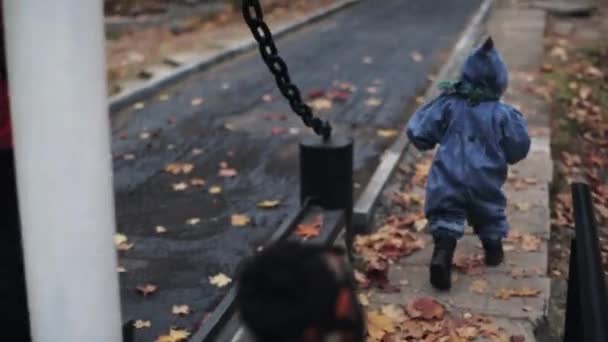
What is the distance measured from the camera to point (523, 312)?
4543 mm

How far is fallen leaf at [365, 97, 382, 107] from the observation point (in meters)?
9.49

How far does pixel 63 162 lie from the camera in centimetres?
282

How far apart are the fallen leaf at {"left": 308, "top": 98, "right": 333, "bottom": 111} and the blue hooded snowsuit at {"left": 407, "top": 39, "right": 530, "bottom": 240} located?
461cm

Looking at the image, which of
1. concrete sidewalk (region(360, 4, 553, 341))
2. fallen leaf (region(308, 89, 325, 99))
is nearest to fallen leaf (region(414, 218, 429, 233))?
concrete sidewalk (region(360, 4, 553, 341))

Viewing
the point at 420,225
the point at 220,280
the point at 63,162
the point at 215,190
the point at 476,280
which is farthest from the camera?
the point at 215,190

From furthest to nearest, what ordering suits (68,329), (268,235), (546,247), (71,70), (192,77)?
(192,77) < (268,235) < (546,247) < (68,329) < (71,70)

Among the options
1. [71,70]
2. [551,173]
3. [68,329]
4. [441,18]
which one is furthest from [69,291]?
[441,18]

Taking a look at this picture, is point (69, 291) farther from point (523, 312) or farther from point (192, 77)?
point (192, 77)

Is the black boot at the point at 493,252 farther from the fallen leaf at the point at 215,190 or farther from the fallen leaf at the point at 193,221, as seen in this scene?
the fallen leaf at the point at 215,190

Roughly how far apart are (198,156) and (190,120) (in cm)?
130

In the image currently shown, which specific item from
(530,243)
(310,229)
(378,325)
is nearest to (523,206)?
(530,243)

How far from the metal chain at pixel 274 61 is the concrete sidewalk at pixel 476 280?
930 mm

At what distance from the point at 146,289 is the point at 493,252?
1.91 meters

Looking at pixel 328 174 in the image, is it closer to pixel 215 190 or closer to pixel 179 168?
pixel 215 190
